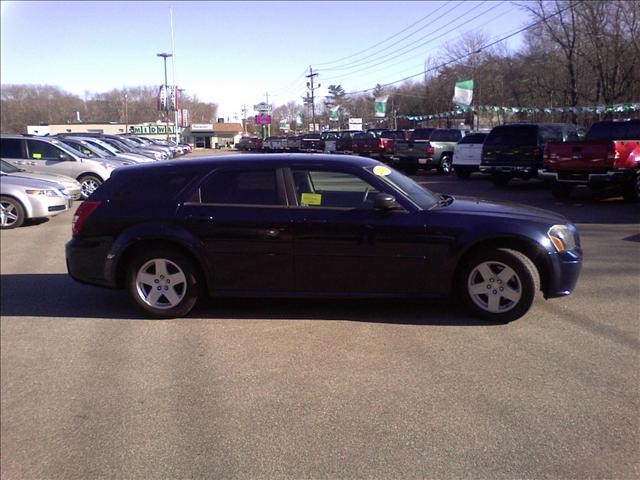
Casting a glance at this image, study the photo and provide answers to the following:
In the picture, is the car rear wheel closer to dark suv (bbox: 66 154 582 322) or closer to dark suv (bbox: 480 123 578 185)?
dark suv (bbox: 480 123 578 185)

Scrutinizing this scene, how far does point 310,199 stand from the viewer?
5406 millimetres

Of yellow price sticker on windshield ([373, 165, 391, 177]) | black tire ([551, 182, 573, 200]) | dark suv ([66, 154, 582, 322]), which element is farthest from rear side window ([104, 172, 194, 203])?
black tire ([551, 182, 573, 200])

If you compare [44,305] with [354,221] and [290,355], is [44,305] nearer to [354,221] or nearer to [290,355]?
[290,355]

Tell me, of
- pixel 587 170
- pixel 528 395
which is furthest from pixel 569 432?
pixel 587 170

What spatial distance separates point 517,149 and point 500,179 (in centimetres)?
120

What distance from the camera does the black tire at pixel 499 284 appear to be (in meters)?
5.11

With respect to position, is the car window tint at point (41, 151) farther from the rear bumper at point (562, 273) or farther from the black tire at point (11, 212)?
the rear bumper at point (562, 273)

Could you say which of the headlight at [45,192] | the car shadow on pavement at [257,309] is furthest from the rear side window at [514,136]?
the car shadow on pavement at [257,309]

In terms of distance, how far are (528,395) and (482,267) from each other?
160cm

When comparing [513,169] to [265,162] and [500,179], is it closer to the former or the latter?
[500,179]

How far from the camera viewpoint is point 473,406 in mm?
3639

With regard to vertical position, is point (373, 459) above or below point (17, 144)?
below

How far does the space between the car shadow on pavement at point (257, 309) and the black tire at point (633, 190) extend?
30.6 feet

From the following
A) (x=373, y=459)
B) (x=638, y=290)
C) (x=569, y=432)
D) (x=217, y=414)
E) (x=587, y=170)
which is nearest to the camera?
(x=373, y=459)
